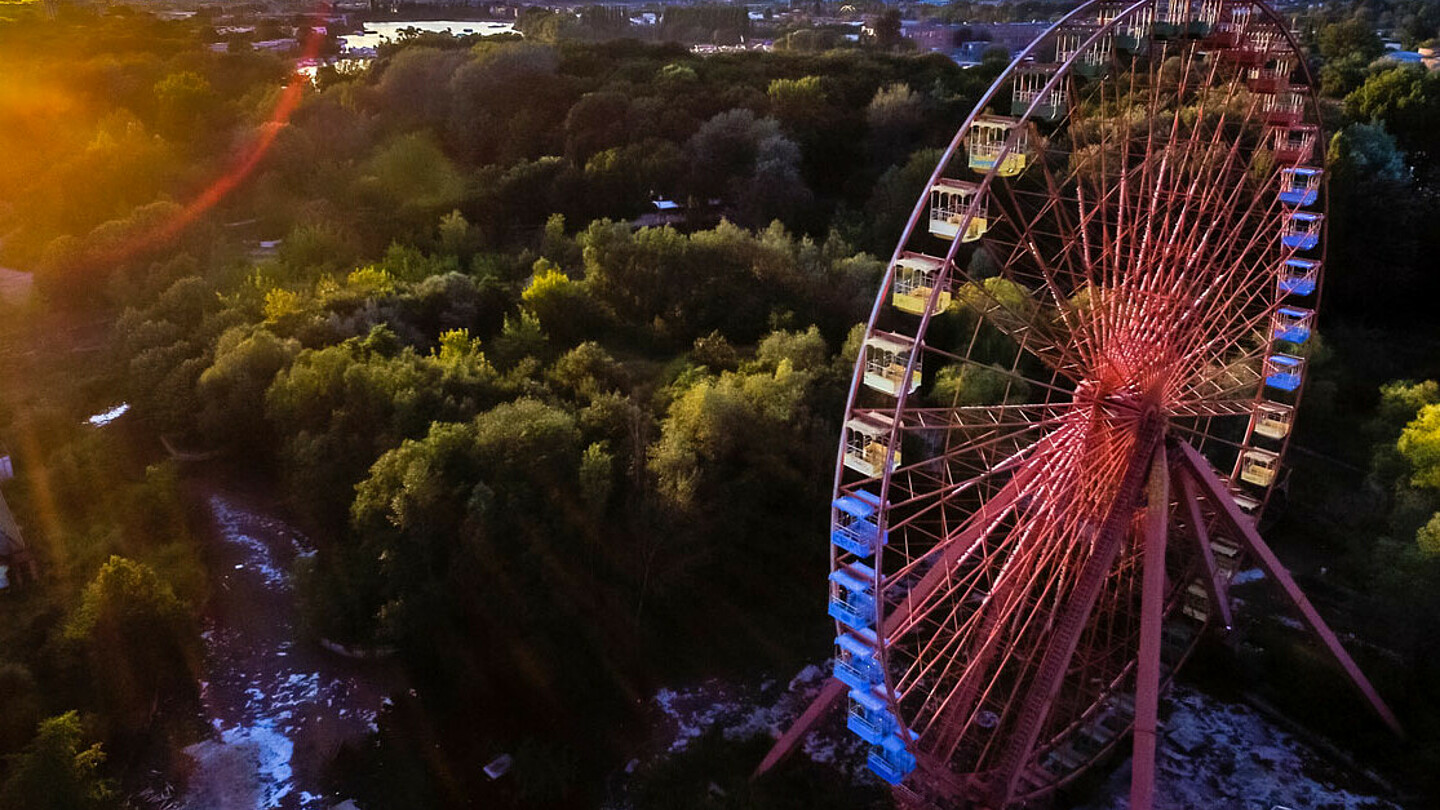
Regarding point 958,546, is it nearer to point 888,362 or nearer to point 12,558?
point 888,362

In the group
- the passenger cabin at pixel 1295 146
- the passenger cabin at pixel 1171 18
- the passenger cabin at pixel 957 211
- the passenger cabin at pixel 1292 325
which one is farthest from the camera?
the passenger cabin at pixel 1292 325

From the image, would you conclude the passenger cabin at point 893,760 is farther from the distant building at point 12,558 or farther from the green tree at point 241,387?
the green tree at point 241,387

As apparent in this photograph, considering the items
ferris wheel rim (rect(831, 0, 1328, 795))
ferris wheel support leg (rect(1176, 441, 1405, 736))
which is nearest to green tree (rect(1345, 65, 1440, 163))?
ferris wheel support leg (rect(1176, 441, 1405, 736))

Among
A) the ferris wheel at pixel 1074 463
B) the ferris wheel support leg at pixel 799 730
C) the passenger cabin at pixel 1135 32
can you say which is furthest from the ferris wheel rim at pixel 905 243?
the ferris wheel support leg at pixel 799 730

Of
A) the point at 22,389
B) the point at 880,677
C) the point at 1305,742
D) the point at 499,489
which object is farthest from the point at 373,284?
the point at 1305,742

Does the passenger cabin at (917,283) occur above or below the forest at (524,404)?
above

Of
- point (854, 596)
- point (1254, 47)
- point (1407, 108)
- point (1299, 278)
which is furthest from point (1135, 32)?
point (1407, 108)

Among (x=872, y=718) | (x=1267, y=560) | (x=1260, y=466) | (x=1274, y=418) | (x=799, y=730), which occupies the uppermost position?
(x=1274, y=418)
